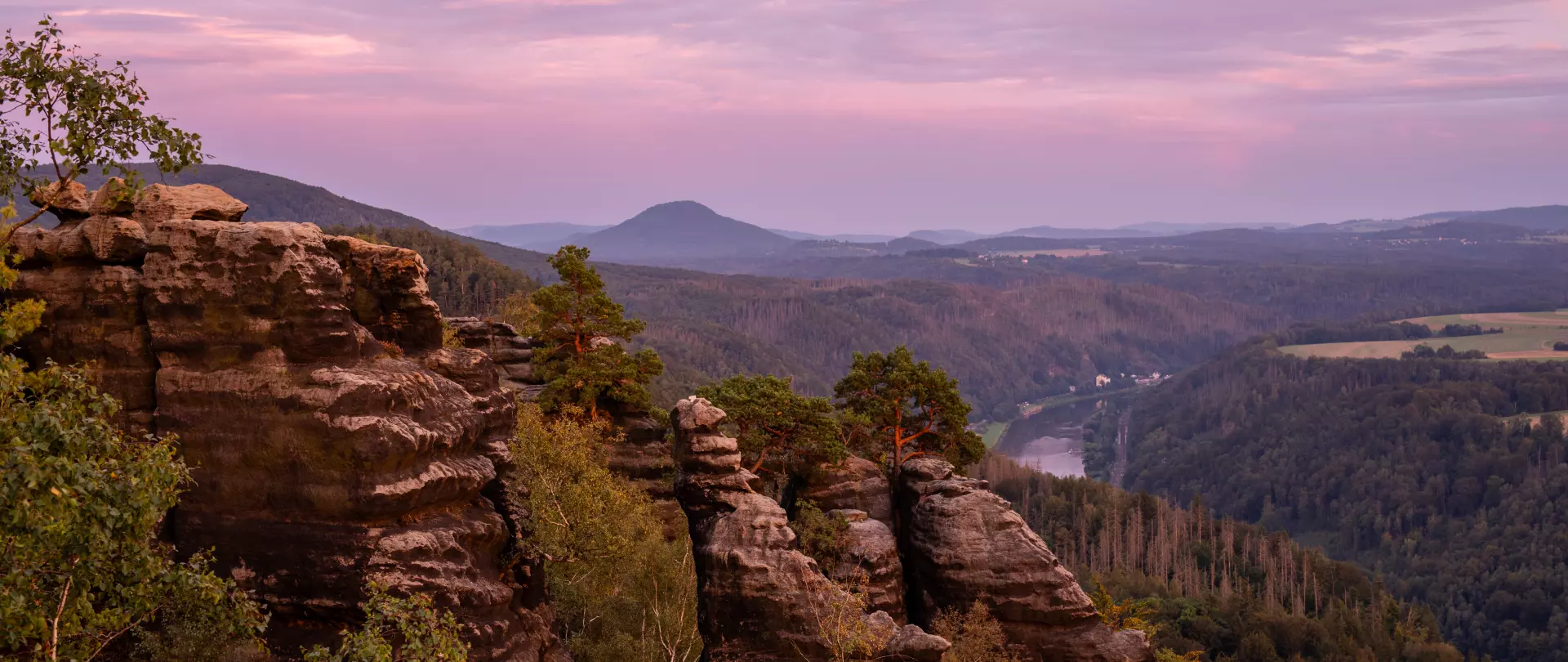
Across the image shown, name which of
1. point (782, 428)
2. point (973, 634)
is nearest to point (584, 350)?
point (782, 428)

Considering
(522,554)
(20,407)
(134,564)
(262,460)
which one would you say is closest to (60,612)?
(134,564)

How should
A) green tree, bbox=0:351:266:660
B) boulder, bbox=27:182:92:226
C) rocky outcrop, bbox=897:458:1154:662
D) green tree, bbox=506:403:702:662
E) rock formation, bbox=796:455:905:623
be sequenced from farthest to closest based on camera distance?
rock formation, bbox=796:455:905:623
rocky outcrop, bbox=897:458:1154:662
green tree, bbox=506:403:702:662
boulder, bbox=27:182:92:226
green tree, bbox=0:351:266:660

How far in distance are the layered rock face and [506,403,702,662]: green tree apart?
28.8ft

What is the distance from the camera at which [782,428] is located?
54.3 meters

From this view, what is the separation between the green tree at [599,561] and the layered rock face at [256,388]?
8784 millimetres

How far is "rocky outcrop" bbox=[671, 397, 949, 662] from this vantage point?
40844 mm

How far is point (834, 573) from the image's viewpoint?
49406 millimetres

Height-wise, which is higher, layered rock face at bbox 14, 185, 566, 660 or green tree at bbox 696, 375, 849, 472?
layered rock face at bbox 14, 185, 566, 660

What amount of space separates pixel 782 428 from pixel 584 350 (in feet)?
40.1

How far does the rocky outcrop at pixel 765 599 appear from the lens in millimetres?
40844

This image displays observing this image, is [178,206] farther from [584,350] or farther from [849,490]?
[849,490]

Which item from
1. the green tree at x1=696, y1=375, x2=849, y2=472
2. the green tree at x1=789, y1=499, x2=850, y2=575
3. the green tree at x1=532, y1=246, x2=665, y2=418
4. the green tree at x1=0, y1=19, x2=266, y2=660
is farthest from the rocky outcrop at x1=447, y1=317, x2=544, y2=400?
the green tree at x1=0, y1=19, x2=266, y2=660

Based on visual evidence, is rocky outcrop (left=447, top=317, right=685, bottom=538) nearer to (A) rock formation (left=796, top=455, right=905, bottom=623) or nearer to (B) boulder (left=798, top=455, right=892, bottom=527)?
(B) boulder (left=798, top=455, right=892, bottom=527)

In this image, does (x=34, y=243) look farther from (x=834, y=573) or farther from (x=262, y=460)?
(x=834, y=573)
